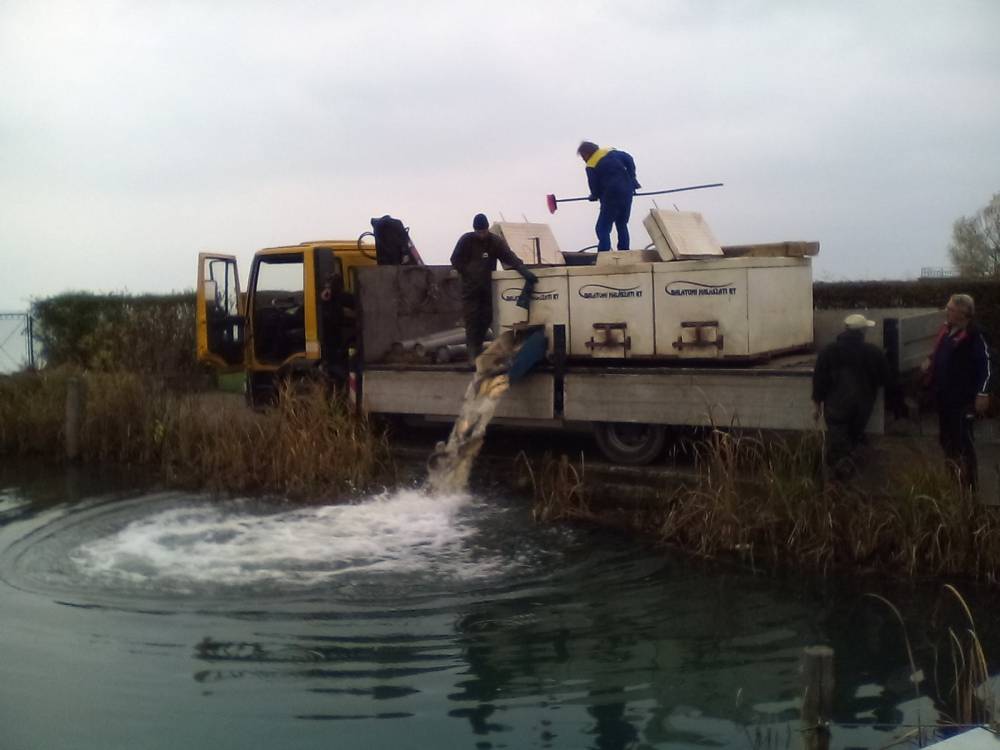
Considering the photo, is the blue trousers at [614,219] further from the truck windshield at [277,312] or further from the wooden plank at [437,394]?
the truck windshield at [277,312]

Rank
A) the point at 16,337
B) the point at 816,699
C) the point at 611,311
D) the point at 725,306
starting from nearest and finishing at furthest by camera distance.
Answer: the point at 816,699 → the point at 725,306 → the point at 611,311 → the point at 16,337

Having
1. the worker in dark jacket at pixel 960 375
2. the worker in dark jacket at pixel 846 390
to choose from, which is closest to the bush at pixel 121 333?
the worker in dark jacket at pixel 846 390

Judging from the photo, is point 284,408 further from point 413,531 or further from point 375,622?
point 375,622

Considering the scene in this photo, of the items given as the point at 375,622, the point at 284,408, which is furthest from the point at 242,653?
the point at 284,408

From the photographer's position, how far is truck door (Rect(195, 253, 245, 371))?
41.6 feet

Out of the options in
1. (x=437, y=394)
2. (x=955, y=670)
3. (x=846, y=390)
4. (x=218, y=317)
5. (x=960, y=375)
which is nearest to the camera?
(x=955, y=670)

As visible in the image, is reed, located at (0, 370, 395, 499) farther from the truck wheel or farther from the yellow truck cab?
the truck wheel

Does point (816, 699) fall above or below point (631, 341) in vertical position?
below

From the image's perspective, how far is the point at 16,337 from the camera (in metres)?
20.1

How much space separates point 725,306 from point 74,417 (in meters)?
8.36

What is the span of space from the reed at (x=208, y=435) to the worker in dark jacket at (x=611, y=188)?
3.13m

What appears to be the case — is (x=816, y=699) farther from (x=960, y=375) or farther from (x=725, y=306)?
(x=725, y=306)

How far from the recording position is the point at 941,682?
5.62 meters

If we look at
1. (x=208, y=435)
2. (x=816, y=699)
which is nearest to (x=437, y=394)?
(x=208, y=435)
